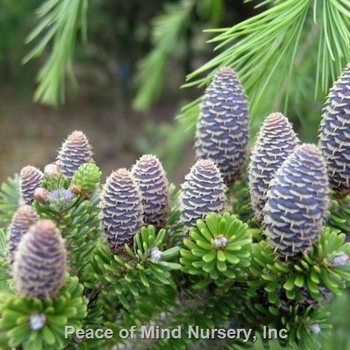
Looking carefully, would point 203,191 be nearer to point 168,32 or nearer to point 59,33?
point 59,33

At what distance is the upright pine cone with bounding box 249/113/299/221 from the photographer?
18.8 inches

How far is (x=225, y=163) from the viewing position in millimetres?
559

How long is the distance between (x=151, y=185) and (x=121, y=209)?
0.16ft

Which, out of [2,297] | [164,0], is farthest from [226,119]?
[164,0]

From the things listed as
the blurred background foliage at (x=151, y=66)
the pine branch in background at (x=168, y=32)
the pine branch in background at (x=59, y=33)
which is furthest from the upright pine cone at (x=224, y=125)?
the pine branch in background at (x=168, y=32)

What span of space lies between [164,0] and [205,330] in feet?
6.71

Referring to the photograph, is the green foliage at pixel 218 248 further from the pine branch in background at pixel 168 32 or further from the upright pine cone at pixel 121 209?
the pine branch in background at pixel 168 32

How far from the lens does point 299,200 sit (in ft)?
1.39

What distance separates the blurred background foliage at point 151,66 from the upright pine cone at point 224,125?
0.05 metres

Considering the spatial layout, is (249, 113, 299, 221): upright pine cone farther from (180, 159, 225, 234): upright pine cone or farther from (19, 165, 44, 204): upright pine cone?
(19, 165, 44, 204): upright pine cone

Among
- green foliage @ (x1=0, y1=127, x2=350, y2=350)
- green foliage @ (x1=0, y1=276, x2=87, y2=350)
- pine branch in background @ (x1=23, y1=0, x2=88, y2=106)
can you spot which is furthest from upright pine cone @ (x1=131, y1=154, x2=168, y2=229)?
pine branch in background @ (x1=23, y1=0, x2=88, y2=106)

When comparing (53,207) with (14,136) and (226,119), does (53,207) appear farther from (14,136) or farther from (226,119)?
(14,136)

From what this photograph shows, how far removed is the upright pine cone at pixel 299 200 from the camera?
0.42 m

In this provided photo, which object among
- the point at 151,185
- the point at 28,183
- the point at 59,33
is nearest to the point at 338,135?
the point at 151,185
